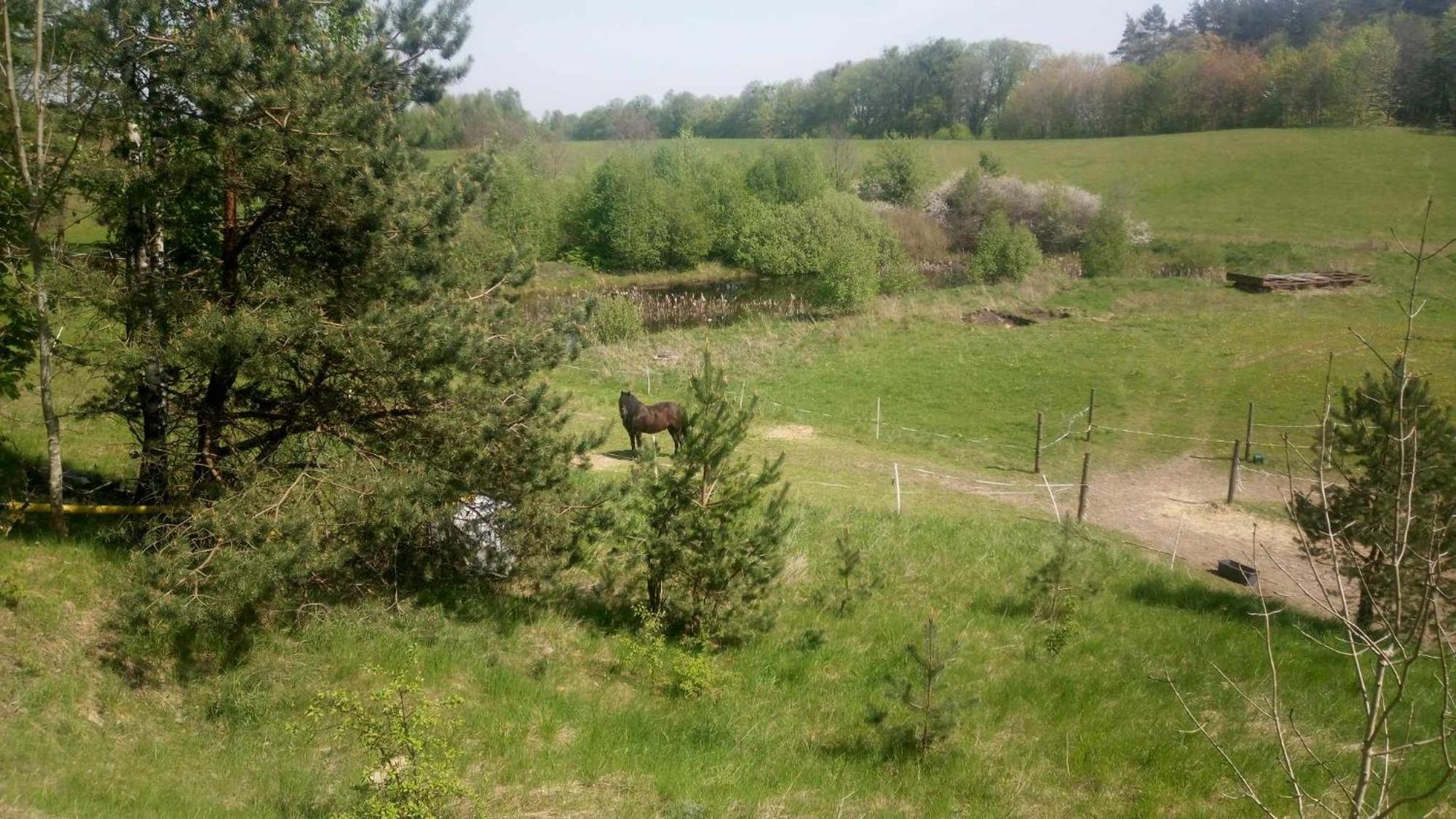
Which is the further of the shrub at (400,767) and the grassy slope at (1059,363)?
the grassy slope at (1059,363)

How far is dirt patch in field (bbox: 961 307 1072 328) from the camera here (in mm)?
34188

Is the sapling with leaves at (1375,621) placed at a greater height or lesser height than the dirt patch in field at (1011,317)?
lesser

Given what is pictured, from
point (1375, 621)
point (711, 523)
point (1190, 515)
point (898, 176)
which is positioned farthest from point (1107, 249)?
point (711, 523)

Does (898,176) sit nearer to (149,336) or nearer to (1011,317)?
(1011,317)

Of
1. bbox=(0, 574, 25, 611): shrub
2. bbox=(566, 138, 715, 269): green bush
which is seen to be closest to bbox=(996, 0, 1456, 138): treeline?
bbox=(566, 138, 715, 269): green bush

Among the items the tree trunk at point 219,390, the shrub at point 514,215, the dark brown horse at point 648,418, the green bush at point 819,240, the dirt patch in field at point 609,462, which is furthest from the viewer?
the green bush at point 819,240

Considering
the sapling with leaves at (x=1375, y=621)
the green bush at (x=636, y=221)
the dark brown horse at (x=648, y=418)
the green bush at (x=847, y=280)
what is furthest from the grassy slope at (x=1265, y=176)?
the dark brown horse at (x=648, y=418)

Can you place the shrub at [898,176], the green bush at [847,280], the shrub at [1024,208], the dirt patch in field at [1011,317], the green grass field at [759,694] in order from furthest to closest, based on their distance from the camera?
the shrub at [898,176]
the shrub at [1024,208]
the green bush at [847,280]
the dirt patch in field at [1011,317]
the green grass field at [759,694]

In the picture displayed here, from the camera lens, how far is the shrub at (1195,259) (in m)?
44.2

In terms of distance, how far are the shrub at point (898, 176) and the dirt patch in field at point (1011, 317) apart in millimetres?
22158

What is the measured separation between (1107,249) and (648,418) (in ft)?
110

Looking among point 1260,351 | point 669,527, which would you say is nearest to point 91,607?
point 669,527

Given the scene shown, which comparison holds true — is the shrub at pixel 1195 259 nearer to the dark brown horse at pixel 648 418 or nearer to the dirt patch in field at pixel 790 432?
the dirt patch in field at pixel 790 432

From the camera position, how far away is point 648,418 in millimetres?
17422
